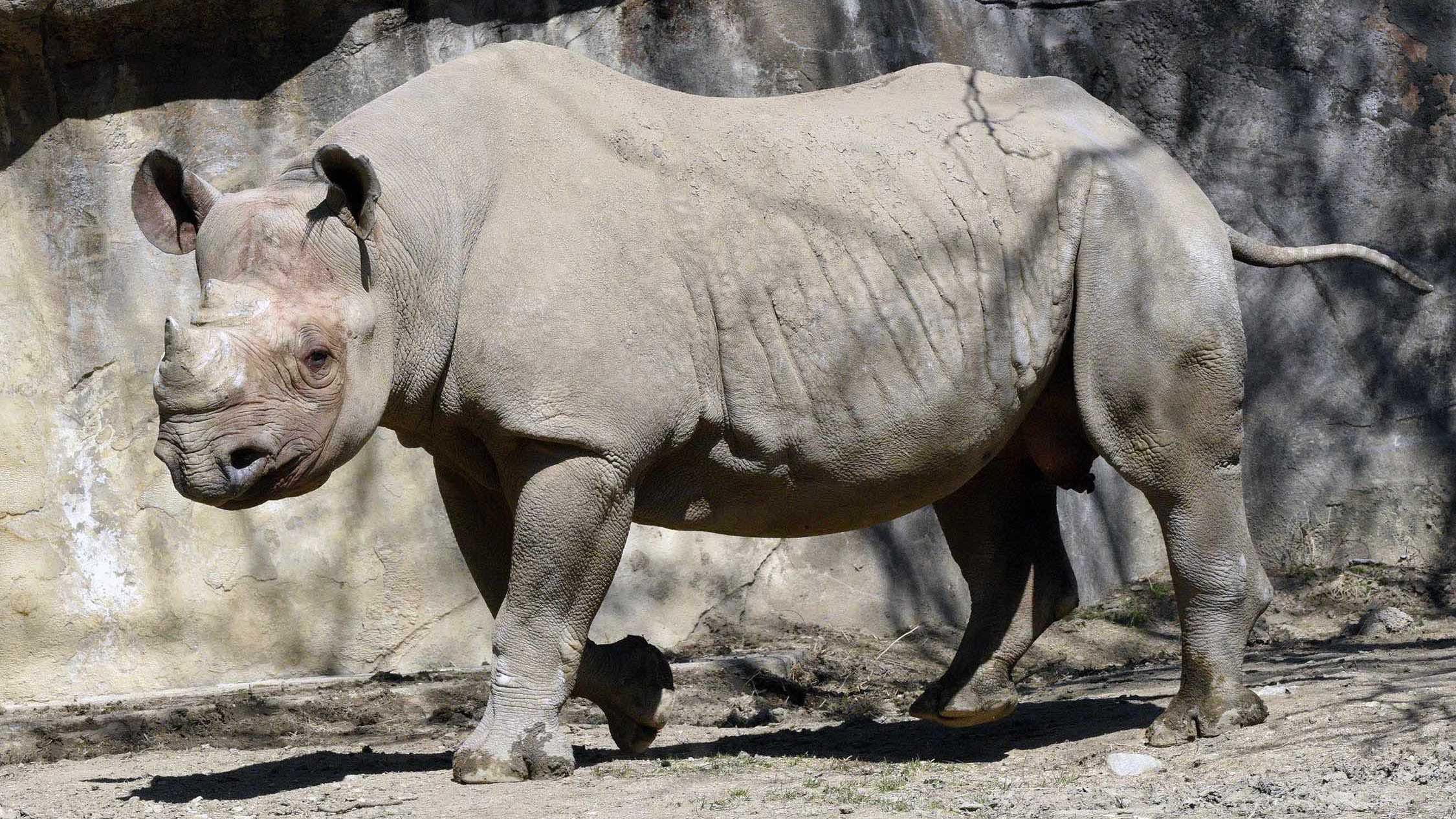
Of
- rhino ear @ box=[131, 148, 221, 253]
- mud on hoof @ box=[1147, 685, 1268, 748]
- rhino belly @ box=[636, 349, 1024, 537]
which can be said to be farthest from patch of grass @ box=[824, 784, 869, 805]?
rhino ear @ box=[131, 148, 221, 253]

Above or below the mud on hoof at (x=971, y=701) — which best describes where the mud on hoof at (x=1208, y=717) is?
above

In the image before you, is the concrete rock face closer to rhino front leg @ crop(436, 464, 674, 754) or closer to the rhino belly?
rhino front leg @ crop(436, 464, 674, 754)

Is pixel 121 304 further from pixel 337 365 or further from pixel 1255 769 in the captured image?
pixel 1255 769

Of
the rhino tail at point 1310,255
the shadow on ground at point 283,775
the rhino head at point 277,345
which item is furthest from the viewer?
the rhino tail at point 1310,255

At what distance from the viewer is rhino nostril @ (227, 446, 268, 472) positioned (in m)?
3.98

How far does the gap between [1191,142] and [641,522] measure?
4.48 m

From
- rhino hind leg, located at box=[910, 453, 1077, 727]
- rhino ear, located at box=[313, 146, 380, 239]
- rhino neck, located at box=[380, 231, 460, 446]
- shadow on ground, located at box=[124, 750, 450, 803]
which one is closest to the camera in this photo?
rhino ear, located at box=[313, 146, 380, 239]

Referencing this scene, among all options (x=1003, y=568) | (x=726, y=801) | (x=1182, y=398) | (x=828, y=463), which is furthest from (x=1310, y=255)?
(x=726, y=801)

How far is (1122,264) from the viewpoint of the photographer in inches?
199

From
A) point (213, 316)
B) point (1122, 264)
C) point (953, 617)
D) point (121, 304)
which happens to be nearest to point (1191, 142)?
point (953, 617)

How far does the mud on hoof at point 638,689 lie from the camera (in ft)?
15.9

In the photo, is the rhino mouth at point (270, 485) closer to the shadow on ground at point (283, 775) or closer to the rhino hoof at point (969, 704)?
the shadow on ground at point (283, 775)

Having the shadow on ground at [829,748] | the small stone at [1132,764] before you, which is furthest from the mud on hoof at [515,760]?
the small stone at [1132,764]

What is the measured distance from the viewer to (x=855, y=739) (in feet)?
18.3
